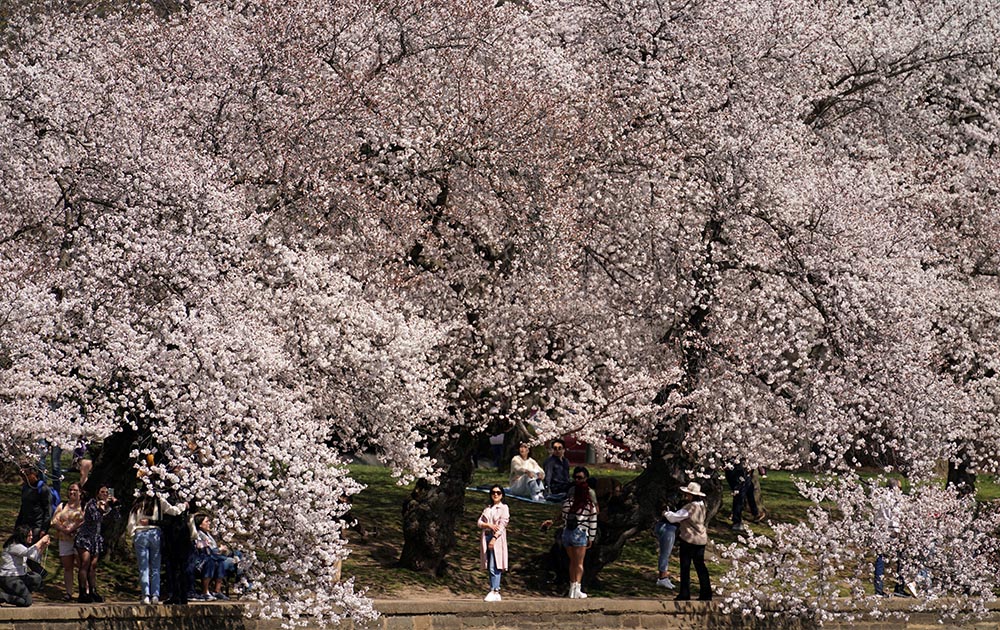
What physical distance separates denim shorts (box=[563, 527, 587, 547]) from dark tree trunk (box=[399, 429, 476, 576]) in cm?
207

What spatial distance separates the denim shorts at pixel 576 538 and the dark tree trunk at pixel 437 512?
2072 mm

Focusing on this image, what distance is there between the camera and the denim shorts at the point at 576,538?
64.5ft

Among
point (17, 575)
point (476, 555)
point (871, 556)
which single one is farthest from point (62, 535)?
point (871, 556)

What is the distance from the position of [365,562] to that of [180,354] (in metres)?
5.55

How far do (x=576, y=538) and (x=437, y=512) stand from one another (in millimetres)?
2296

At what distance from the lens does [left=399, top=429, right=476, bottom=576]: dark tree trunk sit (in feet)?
68.2

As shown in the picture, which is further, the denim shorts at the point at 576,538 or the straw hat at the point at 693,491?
the denim shorts at the point at 576,538

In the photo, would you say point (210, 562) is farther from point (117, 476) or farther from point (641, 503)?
point (641, 503)

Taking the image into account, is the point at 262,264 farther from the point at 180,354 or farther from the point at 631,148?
the point at 631,148

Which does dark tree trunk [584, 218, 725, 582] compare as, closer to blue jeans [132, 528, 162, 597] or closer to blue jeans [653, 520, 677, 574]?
blue jeans [653, 520, 677, 574]

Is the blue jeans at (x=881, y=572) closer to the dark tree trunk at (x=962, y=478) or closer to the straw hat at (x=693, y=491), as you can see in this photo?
the straw hat at (x=693, y=491)

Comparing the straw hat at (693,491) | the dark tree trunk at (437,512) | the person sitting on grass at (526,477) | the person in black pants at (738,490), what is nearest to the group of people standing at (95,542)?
the dark tree trunk at (437,512)

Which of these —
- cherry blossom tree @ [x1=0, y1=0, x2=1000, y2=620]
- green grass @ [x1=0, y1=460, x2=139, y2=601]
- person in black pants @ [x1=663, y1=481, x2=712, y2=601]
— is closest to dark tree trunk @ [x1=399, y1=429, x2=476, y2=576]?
cherry blossom tree @ [x1=0, y1=0, x2=1000, y2=620]

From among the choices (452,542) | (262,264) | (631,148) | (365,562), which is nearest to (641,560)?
(452,542)
